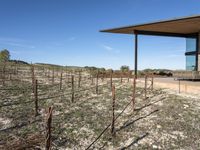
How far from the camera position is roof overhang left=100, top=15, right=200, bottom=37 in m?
14.8

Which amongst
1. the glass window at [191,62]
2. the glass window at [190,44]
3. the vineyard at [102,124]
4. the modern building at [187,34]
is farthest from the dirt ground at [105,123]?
the glass window at [190,44]

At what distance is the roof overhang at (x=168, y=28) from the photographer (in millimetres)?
14789

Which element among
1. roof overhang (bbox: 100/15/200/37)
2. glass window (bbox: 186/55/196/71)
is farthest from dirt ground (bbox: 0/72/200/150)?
glass window (bbox: 186/55/196/71)

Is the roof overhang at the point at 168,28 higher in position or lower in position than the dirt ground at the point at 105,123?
higher

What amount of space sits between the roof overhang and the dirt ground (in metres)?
4.74

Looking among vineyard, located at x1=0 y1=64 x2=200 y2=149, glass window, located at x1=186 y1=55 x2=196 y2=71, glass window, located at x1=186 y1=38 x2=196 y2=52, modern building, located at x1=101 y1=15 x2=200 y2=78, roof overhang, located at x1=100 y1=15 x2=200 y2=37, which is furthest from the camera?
glass window, located at x1=186 y1=55 x2=196 y2=71

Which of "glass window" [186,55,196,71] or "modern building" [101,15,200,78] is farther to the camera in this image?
"glass window" [186,55,196,71]

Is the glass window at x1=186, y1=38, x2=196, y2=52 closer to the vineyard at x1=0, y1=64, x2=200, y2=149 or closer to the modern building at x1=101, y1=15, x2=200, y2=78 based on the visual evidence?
the modern building at x1=101, y1=15, x2=200, y2=78

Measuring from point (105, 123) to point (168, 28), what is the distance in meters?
11.0

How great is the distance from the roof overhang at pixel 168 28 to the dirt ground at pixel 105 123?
15.6 ft

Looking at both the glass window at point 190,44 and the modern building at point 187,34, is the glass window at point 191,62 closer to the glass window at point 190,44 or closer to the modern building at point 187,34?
the modern building at point 187,34

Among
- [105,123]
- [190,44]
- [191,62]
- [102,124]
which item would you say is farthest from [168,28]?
[102,124]

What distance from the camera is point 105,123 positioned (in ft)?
31.0

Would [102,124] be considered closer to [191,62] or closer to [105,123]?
[105,123]
